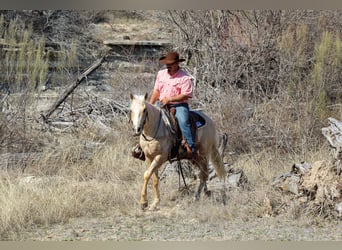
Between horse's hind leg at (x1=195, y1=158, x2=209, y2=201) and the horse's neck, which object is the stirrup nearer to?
horse's hind leg at (x1=195, y1=158, x2=209, y2=201)

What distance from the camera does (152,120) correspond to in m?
7.59

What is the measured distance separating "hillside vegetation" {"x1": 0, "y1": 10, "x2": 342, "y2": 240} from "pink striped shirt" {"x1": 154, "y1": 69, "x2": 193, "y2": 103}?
4.54ft

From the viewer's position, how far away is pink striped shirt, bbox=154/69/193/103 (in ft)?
25.2

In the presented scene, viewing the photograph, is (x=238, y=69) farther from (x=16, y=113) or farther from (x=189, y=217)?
(x=189, y=217)

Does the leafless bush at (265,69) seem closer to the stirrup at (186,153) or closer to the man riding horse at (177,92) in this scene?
the stirrup at (186,153)

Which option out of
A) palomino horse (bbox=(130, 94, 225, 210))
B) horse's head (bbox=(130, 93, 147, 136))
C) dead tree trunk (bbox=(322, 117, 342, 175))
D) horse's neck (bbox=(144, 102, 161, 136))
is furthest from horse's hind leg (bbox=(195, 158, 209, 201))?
dead tree trunk (bbox=(322, 117, 342, 175))

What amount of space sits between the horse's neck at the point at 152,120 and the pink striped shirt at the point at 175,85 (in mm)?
266

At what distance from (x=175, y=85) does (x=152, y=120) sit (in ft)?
1.70

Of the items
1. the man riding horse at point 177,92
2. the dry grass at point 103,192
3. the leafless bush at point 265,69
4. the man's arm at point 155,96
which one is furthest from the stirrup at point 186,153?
the leafless bush at point 265,69

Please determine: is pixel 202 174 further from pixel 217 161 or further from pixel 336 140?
pixel 336 140

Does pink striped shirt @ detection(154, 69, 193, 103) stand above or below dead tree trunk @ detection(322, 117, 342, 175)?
above

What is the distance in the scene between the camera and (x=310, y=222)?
23.7 ft

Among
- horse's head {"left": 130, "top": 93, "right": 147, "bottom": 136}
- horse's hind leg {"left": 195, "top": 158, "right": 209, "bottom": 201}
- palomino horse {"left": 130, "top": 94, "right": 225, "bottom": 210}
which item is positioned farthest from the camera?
horse's hind leg {"left": 195, "top": 158, "right": 209, "bottom": 201}

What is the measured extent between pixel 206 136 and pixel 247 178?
107cm
